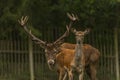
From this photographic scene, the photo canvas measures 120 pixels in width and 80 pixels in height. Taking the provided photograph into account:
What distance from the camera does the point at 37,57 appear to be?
20.2m

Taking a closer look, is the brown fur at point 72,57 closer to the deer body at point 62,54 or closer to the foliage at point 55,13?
the deer body at point 62,54

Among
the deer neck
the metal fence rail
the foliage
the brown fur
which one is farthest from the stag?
the metal fence rail

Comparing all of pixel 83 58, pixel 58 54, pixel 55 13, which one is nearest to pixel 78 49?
pixel 83 58

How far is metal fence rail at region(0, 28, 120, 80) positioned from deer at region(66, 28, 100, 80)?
1.94 metres

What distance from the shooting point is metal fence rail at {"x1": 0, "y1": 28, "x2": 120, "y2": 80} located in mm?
20062

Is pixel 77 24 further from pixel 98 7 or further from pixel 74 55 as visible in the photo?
pixel 74 55

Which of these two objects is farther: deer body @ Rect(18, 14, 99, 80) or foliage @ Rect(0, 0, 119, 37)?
foliage @ Rect(0, 0, 119, 37)

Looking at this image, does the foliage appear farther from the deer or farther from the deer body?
the deer

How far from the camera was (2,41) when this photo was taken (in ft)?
65.9

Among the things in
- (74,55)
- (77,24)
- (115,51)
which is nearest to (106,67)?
(115,51)

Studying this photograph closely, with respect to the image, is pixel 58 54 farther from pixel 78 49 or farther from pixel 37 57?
pixel 37 57

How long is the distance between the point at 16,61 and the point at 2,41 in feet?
3.23

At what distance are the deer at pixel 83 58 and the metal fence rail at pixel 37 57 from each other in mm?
1941

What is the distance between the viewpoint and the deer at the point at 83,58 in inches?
648
